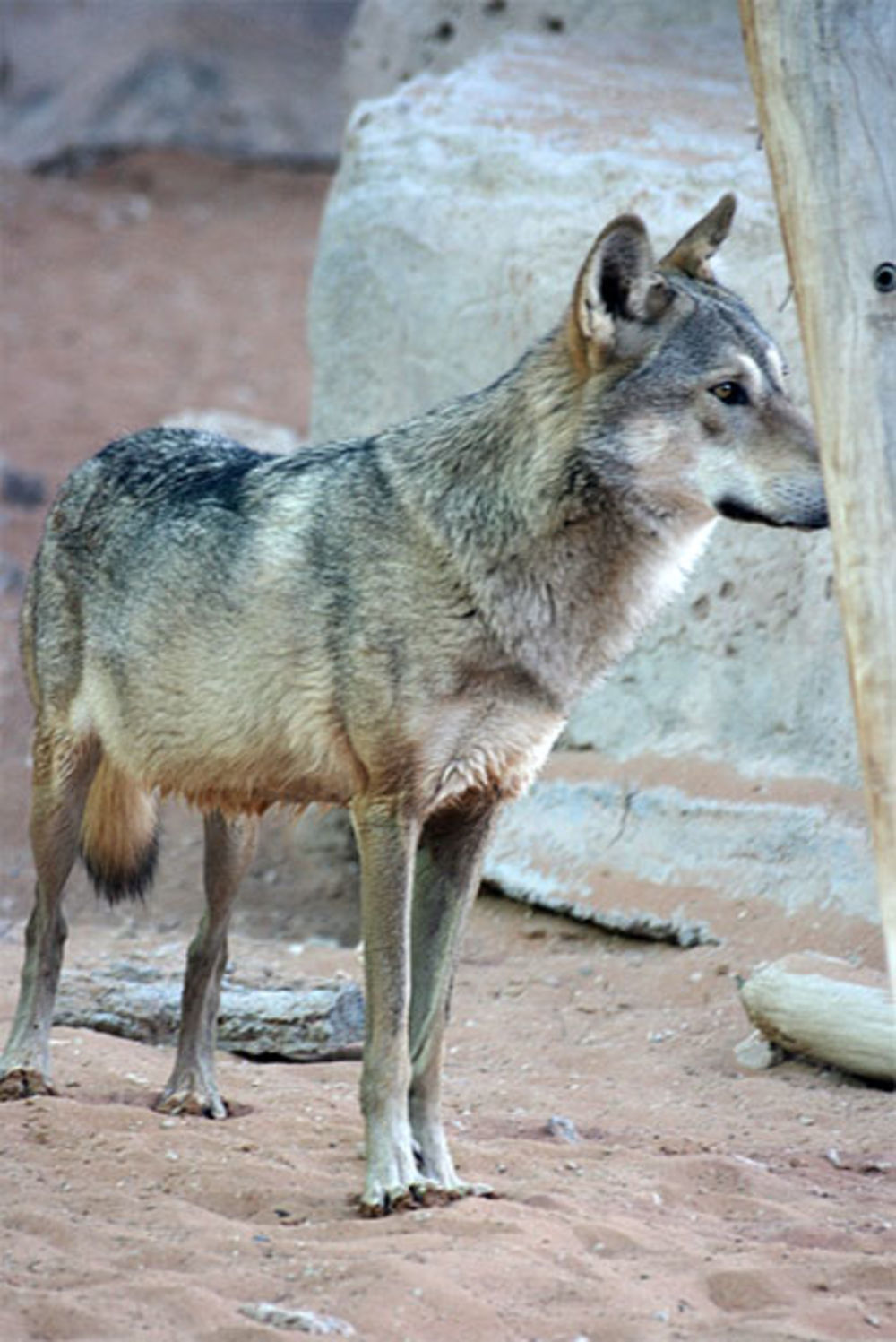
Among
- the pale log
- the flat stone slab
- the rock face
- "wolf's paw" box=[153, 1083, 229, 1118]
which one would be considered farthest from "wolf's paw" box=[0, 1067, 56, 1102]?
the rock face

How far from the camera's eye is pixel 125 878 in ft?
18.5

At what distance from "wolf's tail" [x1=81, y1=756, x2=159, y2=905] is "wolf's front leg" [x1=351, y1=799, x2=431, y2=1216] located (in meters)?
1.25

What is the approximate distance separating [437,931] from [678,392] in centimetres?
151

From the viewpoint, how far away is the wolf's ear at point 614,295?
4349 mm

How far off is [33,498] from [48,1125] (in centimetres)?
849

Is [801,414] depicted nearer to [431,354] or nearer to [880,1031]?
[880,1031]

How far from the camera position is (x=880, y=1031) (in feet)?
18.6

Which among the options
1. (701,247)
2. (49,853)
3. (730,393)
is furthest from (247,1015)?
(701,247)

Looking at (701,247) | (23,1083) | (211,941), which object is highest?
(701,247)

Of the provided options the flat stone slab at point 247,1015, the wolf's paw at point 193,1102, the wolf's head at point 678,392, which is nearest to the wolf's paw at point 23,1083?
the wolf's paw at point 193,1102

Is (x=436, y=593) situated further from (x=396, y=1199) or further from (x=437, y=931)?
(x=396, y=1199)

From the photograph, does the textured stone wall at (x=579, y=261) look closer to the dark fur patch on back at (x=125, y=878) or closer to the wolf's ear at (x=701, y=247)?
the wolf's ear at (x=701, y=247)

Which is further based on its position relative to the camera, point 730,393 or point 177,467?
point 177,467

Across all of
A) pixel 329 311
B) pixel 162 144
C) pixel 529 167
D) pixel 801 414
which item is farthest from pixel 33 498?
pixel 801 414
